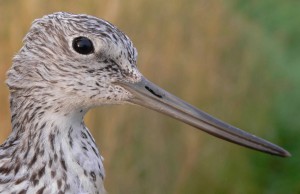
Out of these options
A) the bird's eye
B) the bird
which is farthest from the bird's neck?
the bird's eye

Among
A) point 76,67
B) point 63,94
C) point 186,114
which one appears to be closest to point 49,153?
point 63,94

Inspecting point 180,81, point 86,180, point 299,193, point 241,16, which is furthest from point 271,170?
point 86,180

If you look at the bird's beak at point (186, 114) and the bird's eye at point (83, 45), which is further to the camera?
the bird's beak at point (186, 114)

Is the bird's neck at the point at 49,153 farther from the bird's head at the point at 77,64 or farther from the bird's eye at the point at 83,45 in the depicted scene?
the bird's eye at the point at 83,45

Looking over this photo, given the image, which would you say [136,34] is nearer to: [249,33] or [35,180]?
[249,33]

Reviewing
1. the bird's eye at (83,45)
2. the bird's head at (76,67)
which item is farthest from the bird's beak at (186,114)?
the bird's eye at (83,45)

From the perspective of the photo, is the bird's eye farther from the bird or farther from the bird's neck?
the bird's neck

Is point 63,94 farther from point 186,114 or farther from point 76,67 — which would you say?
point 186,114
